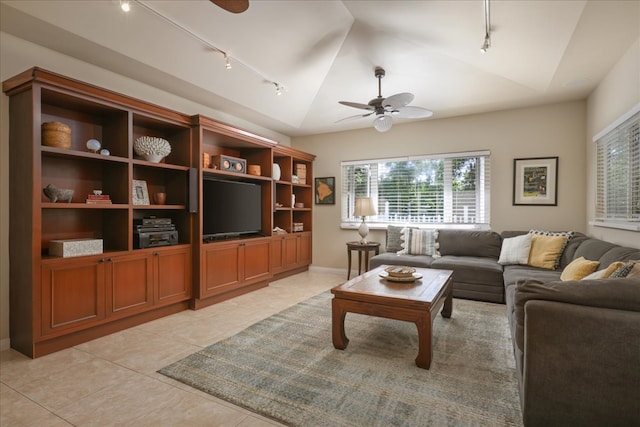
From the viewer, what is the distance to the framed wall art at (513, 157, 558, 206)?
14.4 feet

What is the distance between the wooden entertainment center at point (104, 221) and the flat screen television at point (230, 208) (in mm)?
155

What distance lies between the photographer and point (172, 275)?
11.5 feet

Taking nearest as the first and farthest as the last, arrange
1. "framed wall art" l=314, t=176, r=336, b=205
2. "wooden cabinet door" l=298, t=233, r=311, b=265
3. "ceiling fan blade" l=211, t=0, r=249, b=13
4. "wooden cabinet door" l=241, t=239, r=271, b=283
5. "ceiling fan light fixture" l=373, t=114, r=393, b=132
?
1. "ceiling fan blade" l=211, t=0, r=249, b=13
2. "ceiling fan light fixture" l=373, t=114, r=393, b=132
3. "wooden cabinet door" l=241, t=239, r=271, b=283
4. "wooden cabinet door" l=298, t=233, r=311, b=265
5. "framed wall art" l=314, t=176, r=336, b=205

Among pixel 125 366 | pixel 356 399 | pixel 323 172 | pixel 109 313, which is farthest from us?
pixel 323 172

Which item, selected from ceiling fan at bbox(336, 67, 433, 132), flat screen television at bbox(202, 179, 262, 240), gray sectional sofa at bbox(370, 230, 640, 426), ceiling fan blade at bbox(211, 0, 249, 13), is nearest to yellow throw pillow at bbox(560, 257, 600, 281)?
gray sectional sofa at bbox(370, 230, 640, 426)

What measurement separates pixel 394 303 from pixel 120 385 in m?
1.97

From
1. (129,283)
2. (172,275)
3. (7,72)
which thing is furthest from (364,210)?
(7,72)

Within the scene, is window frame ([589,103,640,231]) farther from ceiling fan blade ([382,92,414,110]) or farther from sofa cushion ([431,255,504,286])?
ceiling fan blade ([382,92,414,110])

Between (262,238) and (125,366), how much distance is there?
254 cm

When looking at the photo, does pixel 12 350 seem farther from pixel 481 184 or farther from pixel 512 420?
pixel 481 184

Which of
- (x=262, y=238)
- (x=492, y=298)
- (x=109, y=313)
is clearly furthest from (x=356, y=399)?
(x=262, y=238)

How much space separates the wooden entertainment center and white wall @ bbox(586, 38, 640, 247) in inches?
159

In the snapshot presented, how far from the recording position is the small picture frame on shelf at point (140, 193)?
3.32m

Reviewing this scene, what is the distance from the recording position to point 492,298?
3.92m
